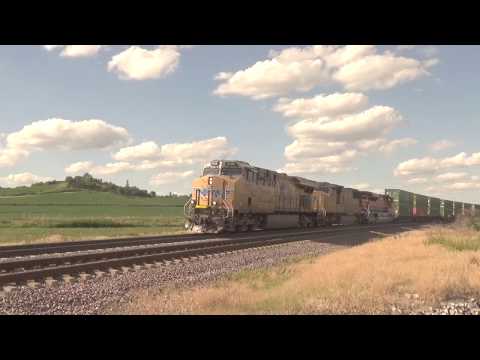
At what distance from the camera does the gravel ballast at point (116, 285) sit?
9094 millimetres

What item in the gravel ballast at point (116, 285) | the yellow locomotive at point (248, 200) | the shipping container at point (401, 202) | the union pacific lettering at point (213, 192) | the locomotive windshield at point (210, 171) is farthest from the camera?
the shipping container at point (401, 202)

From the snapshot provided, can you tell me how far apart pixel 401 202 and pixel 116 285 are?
161 feet

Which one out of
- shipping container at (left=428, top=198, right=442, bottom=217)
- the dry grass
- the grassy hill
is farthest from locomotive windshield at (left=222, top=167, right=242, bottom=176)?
shipping container at (left=428, top=198, right=442, bottom=217)

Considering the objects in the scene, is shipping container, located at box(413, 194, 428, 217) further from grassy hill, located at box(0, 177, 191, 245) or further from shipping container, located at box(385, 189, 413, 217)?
grassy hill, located at box(0, 177, 191, 245)

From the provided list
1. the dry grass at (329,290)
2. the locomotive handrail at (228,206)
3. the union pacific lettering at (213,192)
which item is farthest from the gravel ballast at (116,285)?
the union pacific lettering at (213,192)

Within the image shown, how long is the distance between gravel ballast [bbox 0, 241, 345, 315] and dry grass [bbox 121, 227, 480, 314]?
0.69 m

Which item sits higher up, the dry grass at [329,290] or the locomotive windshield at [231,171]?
the locomotive windshield at [231,171]

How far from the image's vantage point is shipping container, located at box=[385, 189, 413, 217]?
54844 mm

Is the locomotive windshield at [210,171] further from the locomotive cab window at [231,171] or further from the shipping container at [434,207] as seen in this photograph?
the shipping container at [434,207]
